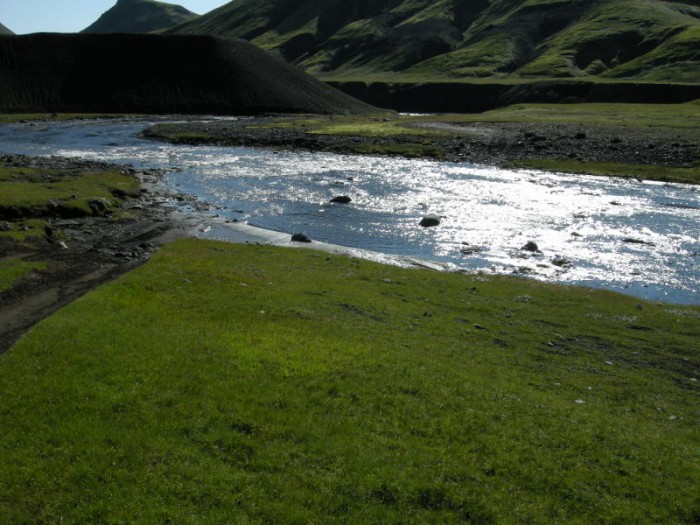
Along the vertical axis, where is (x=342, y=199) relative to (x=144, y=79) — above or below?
below

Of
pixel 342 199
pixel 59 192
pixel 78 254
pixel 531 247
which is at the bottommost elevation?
pixel 531 247

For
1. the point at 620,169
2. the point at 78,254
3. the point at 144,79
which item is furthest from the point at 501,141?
the point at 144,79

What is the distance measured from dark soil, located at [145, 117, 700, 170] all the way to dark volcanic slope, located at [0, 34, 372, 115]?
45.8 m

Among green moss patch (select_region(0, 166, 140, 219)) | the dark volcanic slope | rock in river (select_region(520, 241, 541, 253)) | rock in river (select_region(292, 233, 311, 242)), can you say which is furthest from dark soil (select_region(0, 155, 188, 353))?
the dark volcanic slope

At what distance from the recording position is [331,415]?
1852 cm

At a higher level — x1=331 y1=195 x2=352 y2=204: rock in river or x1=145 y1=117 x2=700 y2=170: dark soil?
x1=145 y1=117 x2=700 y2=170: dark soil

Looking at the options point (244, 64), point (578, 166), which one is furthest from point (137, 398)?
point (244, 64)

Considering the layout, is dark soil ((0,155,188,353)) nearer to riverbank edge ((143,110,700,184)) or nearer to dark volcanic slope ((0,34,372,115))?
riverbank edge ((143,110,700,184))

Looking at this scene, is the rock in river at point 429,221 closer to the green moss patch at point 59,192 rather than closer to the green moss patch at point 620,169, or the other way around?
the green moss patch at point 59,192

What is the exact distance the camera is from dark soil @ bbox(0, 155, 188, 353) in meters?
28.0

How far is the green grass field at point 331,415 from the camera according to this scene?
48.3 ft

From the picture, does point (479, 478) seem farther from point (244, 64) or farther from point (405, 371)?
point (244, 64)

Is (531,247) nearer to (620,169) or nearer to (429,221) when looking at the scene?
(429,221)

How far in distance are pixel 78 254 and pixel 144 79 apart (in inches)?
6578
